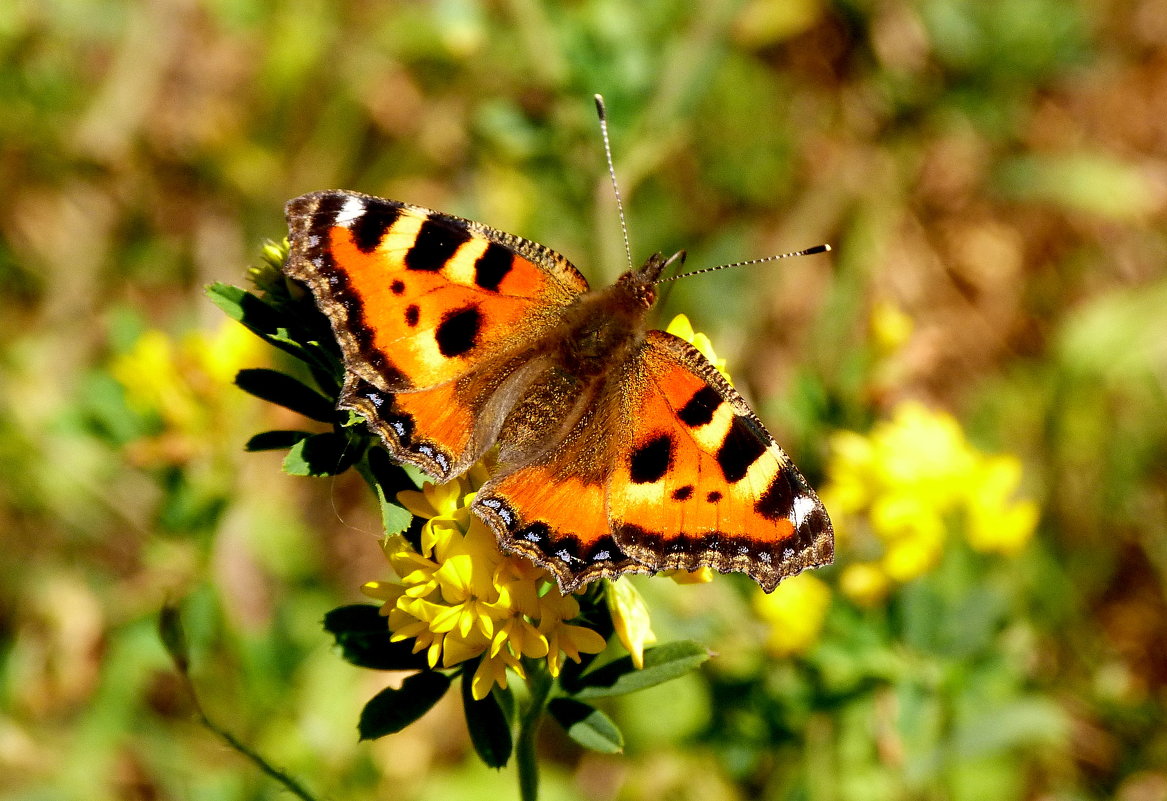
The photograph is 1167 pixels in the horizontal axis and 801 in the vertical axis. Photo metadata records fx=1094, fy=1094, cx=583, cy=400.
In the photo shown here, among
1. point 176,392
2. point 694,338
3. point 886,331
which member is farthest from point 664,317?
point 694,338

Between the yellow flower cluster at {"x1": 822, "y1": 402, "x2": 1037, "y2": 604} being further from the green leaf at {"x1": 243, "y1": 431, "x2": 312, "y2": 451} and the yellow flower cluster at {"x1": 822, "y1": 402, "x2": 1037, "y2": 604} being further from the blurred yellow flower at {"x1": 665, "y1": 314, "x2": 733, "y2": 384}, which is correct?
the green leaf at {"x1": 243, "y1": 431, "x2": 312, "y2": 451}

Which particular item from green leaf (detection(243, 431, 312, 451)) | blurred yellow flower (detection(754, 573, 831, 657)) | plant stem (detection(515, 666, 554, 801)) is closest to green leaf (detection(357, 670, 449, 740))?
plant stem (detection(515, 666, 554, 801))

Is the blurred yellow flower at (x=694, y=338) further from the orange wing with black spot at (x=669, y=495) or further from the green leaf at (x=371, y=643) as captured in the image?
the green leaf at (x=371, y=643)

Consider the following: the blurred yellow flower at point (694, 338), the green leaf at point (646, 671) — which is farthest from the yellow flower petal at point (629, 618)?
the blurred yellow flower at point (694, 338)

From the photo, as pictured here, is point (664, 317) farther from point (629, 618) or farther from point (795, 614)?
point (629, 618)

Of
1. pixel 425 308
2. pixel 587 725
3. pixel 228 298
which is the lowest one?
pixel 587 725
